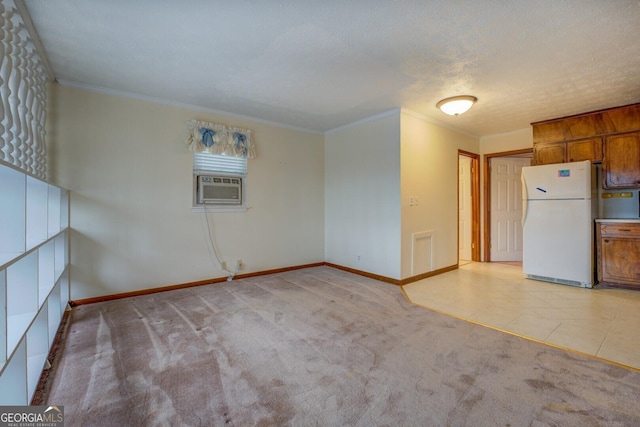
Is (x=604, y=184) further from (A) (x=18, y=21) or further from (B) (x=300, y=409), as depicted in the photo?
(A) (x=18, y=21)

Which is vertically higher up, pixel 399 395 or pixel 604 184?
pixel 604 184

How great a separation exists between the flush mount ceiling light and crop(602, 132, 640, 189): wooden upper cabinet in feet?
6.94

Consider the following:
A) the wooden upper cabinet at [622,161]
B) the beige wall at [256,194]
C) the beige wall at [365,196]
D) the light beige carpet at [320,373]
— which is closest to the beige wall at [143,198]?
the beige wall at [256,194]

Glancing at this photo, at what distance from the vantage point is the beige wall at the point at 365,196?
13.1 feet

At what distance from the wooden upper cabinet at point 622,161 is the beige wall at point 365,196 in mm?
2850

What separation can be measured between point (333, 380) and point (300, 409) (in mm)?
311

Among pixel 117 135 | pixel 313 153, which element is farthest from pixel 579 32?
pixel 117 135

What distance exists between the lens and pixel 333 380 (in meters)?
1.77

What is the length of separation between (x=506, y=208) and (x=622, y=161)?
6.20 feet

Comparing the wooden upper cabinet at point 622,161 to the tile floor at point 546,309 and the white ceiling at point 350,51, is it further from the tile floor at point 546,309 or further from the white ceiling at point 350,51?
the tile floor at point 546,309

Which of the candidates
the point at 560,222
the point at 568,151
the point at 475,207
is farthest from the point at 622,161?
the point at 475,207

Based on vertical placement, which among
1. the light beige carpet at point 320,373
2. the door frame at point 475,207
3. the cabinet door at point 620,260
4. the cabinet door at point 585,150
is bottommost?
the light beige carpet at point 320,373

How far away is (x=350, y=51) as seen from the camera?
2.43 metres

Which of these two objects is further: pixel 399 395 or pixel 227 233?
pixel 227 233
